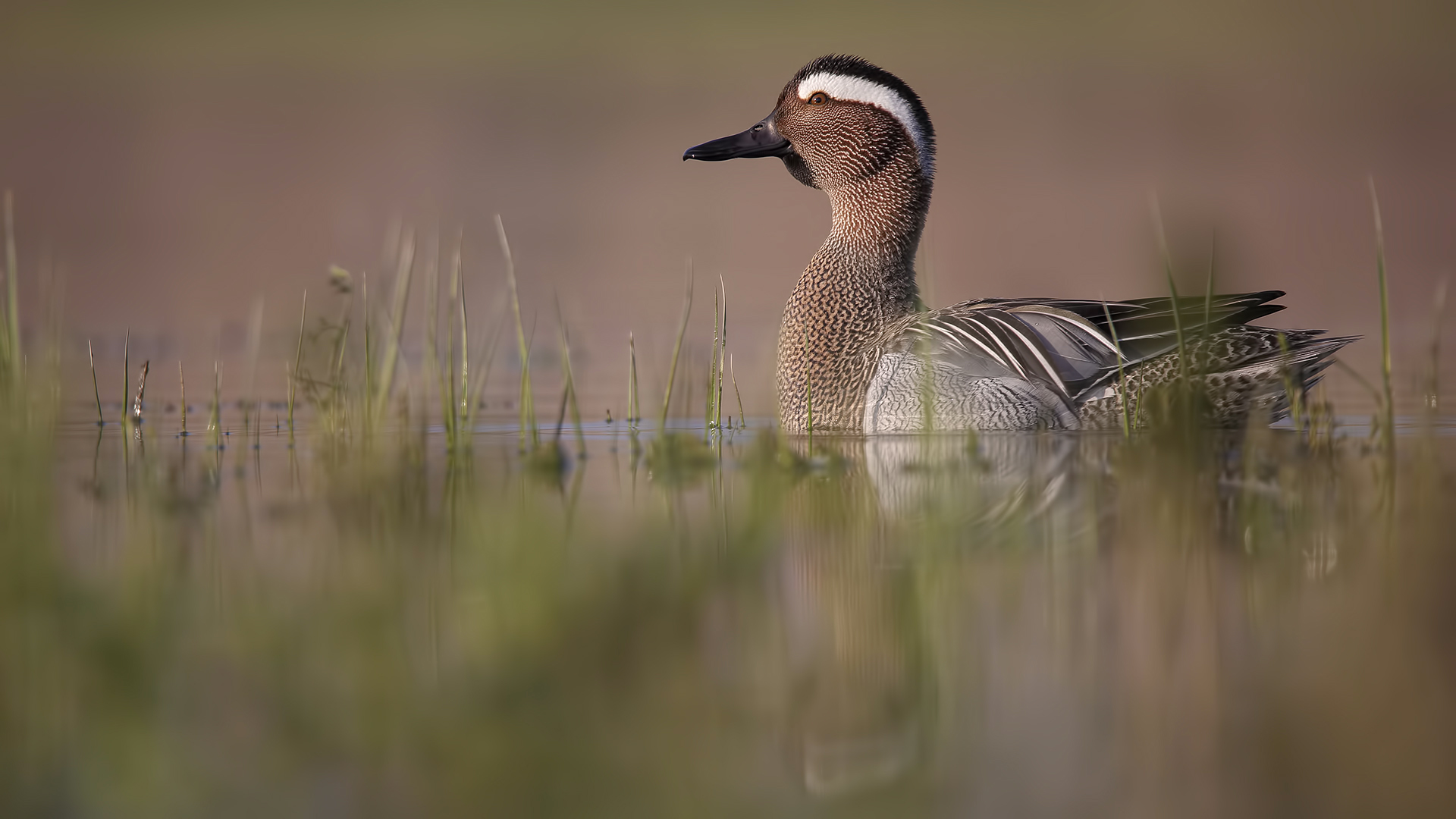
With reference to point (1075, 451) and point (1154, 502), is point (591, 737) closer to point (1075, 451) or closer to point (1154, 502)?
point (1154, 502)

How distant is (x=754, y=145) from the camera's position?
6887 millimetres

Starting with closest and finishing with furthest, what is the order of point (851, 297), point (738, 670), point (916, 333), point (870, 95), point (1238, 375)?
point (738, 670), point (1238, 375), point (916, 333), point (851, 297), point (870, 95)

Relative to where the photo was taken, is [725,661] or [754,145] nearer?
[725,661]

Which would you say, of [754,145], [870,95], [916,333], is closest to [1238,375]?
[916,333]

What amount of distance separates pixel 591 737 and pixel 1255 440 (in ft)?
9.02

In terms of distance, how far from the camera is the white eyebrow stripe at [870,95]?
668 centimetres

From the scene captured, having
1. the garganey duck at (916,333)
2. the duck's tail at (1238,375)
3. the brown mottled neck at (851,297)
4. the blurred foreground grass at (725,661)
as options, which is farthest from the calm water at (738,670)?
the brown mottled neck at (851,297)

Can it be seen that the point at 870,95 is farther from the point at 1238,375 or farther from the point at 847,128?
the point at 1238,375

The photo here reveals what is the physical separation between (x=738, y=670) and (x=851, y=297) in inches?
183

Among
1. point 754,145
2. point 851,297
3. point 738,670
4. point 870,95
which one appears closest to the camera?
point 738,670

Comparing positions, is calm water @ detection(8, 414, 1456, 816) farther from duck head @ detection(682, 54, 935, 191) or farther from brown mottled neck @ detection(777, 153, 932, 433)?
duck head @ detection(682, 54, 935, 191)

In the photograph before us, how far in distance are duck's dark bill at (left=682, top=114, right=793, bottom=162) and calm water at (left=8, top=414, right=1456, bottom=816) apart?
4.13m

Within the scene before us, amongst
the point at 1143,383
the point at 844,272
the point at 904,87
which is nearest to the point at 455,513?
the point at 1143,383

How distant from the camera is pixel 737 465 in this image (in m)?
4.29
